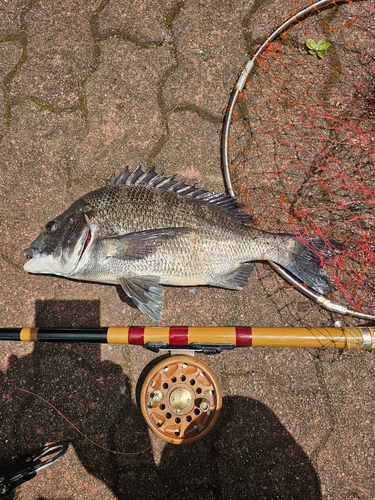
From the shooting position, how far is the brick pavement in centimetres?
313

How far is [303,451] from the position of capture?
3135mm

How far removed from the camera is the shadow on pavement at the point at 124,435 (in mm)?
3104

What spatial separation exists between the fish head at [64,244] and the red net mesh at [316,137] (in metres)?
1.26

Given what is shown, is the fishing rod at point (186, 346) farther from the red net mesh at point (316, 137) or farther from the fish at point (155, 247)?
the red net mesh at point (316, 137)

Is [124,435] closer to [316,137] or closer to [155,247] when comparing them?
[155,247]

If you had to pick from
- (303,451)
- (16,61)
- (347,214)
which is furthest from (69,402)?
(16,61)

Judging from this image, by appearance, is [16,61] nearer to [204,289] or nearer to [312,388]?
[204,289]

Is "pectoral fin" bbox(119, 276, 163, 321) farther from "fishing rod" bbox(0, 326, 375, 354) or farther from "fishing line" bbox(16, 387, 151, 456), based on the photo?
"fishing line" bbox(16, 387, 151, 456)

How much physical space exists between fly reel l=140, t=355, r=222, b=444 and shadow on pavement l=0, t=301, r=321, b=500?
0.62 feet

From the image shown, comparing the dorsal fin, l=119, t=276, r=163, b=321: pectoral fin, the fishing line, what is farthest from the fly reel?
the dorsal fin

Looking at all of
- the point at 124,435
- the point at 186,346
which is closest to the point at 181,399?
the point at 186,346

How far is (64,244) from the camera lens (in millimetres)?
2955

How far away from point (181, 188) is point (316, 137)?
4.10 feet

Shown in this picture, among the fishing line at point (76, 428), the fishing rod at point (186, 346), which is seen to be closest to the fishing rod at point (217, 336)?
the fishing rod at point (186, 346)
